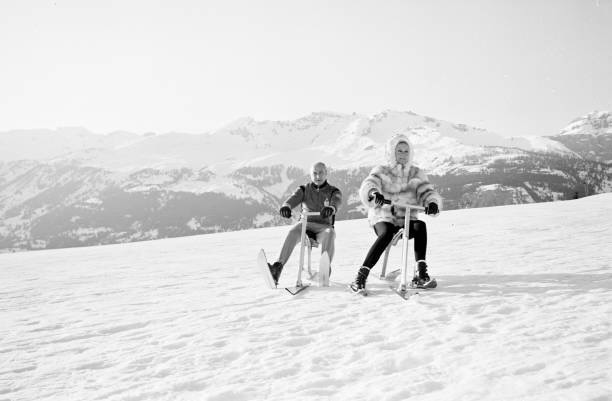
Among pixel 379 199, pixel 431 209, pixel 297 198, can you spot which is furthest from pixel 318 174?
pixel 431 209

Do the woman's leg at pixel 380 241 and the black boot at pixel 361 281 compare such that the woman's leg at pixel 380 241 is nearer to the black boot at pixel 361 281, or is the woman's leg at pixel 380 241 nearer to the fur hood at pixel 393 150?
the black boot at pixel 361 281

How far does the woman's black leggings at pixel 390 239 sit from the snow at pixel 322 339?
54 cm

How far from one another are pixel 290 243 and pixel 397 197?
6.77ft

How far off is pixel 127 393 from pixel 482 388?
250 centimetres

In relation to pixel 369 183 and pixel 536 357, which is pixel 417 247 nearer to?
pixel 369 183

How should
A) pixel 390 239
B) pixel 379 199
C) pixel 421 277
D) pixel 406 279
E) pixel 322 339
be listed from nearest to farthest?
pixel 322 339
pixel 406 279
pixel 379 199
pixel 421 277
pixel 390 239

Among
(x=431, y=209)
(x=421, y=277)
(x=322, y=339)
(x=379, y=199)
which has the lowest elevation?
(x=322, y=339)

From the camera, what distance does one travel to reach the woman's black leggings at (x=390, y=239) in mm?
6020

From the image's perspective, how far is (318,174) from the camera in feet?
25.1

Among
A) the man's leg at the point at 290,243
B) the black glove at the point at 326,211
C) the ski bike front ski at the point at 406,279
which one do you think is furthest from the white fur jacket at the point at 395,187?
the man's leg at the point at 290,243

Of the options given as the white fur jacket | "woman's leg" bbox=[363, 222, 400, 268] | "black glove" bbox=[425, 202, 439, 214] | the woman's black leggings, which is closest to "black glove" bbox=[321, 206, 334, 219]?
the white fur jacket

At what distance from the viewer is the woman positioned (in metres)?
6.13

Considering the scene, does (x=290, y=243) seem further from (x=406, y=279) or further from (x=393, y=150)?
(x=393, y=150)

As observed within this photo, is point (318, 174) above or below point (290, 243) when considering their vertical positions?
above
